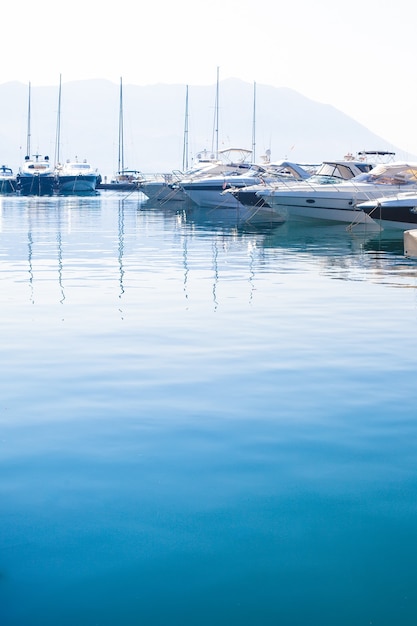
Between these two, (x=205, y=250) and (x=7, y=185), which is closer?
(x=205, y=250)

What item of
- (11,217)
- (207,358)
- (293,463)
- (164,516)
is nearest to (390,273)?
(207,358)

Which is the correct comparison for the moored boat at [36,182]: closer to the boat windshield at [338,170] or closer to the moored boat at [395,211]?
the boat windshield at [338,170]

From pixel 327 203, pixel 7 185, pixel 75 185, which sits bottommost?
pixel 327 203

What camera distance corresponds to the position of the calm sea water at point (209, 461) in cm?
498

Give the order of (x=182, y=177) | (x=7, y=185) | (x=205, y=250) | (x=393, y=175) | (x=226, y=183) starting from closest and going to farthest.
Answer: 1. (x=205, y=250)
2. (x=393, y=175)
3. (x=226, y=183)
4. (x=182, y=177)
5. (x=7, y=185)

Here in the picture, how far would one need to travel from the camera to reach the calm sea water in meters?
4.98

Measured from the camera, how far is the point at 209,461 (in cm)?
708

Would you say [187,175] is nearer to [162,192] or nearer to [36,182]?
[162,192]

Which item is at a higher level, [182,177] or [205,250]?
[182,177]

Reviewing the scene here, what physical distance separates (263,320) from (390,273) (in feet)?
24.4

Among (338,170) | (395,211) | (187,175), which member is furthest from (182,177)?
(395,211)

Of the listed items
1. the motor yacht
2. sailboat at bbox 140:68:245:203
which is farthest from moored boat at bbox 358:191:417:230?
sailboat at bbox 140:68:245:203

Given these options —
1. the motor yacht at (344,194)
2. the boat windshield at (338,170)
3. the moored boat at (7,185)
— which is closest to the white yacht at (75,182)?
the moored boat at (7,185)

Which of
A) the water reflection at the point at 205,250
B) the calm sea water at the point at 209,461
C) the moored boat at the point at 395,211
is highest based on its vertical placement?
A: the moored boat at the point at 395,211
